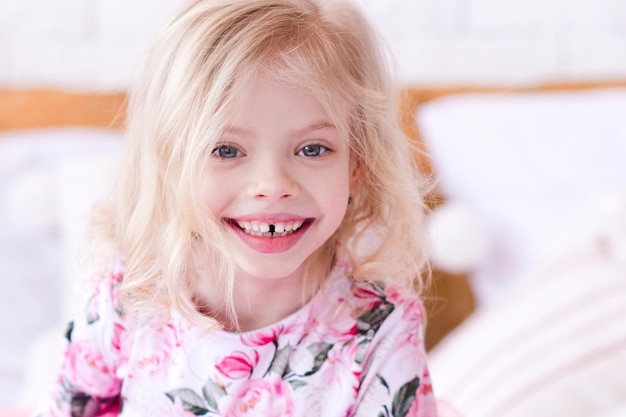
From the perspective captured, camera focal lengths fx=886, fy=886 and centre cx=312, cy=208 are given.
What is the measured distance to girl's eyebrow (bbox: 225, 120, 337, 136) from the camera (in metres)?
0.79

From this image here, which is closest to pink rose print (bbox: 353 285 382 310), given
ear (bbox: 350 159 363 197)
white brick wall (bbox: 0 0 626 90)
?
ear (bbox: 350 159 363 197)

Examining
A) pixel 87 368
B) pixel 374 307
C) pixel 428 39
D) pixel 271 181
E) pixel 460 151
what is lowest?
pixel 87 368

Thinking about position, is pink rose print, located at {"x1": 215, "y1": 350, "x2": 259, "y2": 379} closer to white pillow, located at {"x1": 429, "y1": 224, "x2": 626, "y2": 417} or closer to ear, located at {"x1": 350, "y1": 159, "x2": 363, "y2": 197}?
ear, located at {"x1": 350, "y1": 159, "x2": 363, "y2": 197}

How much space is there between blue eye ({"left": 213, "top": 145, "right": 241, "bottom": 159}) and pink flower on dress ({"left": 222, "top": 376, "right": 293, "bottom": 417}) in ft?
0.83

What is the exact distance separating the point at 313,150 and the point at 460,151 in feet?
3.26

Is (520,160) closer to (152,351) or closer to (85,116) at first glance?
(85,116)

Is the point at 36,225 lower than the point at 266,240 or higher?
lower

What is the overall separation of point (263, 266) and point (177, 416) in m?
0.21

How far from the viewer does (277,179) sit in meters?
0.79

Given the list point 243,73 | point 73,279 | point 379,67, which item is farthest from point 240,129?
point 73,279

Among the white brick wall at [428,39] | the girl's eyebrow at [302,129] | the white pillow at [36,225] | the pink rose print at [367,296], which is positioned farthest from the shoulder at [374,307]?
the white brick wall at [428,39]

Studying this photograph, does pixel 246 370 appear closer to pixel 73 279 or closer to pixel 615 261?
pixel 73 279

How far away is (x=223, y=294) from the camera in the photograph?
3.04ft

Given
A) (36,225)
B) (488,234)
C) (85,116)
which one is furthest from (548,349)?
(85,116)
